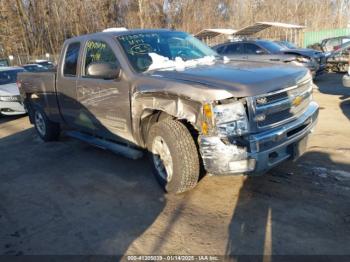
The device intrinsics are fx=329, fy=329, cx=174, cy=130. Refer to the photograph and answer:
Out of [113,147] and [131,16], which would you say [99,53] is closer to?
[113,147]

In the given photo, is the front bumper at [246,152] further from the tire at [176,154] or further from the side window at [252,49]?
the side window at [252,49]

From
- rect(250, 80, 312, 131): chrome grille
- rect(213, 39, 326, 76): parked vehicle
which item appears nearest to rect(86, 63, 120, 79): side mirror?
rect(250, 80, 312, 131): chrome grille

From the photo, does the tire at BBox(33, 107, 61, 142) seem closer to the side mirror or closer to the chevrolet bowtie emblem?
the side mirror

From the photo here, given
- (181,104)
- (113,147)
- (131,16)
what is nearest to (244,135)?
(181,104)

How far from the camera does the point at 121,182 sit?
4.50 m

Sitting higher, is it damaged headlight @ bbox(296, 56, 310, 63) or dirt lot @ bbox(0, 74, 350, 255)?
damaged headlight @ bbox(296, 56, 310, 63)

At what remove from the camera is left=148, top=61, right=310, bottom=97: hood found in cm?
323

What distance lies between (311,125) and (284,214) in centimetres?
129

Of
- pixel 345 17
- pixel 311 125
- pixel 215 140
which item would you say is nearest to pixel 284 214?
pixel 215 140

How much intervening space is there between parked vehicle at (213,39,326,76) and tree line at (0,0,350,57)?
689 inches

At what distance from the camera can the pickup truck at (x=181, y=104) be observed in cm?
322

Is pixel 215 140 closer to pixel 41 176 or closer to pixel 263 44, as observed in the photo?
pixel 41 176

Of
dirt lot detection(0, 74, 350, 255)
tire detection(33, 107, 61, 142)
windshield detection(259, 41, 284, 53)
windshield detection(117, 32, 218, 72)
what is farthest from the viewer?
windshield detection(259, 41, 284, 53)

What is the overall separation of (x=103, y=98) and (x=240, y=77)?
202cm
